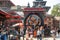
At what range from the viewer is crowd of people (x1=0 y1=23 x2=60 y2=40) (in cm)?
750

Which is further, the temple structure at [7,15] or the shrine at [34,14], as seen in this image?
the shrine at [34,14]

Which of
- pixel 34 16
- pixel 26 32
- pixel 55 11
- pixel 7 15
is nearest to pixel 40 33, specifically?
pixel 26 32

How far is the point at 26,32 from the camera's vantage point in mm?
7898

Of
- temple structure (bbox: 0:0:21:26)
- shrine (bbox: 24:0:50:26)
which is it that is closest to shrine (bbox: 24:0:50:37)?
shrine (bbox: 24:0:50:26)

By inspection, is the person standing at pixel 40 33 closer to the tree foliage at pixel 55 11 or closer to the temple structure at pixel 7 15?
the temple structure at pixel 7 15

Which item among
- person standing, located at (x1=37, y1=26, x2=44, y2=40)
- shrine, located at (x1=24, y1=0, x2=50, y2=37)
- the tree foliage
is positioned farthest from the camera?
the tree foliage

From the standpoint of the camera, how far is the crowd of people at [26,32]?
7.50 metres

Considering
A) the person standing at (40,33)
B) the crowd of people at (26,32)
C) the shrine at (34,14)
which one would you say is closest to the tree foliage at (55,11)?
the shrine at (34,14)

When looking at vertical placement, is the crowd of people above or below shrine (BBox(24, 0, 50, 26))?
below

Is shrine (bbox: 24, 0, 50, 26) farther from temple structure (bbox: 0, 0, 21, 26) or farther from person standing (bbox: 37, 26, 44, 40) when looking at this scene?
temple structure (bbox: 0, 0, 21, 26)

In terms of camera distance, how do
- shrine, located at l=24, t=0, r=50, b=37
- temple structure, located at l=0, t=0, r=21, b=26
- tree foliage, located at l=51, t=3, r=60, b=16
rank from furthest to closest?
1. tree foliage, located at l=51, t=3, r=60, b=16
2. shrine, located at l=24, t=0, r=50, b=37
3. temple structure, located at l=0, t=0, r=21, b=26

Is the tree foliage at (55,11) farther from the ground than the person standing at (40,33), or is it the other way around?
the tree foliage at (55,11)

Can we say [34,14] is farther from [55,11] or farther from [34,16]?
[55,11]

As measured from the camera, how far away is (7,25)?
26.3 ft
